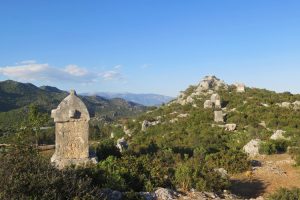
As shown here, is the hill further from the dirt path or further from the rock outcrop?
the rock outcrop

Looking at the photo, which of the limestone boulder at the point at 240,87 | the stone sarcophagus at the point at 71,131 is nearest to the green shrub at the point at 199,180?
the stone sarcophagus at the point at 71,131

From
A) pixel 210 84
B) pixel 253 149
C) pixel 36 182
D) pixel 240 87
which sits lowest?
pixel 253 149

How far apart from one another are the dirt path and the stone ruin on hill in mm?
6418

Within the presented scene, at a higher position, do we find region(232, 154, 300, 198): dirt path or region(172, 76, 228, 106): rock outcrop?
region(172, 76, 228, 106): rock outcrop

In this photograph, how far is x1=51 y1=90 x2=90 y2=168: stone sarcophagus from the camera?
Result: 15797 millimetres

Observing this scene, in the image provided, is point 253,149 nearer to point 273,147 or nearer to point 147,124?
point 273,147

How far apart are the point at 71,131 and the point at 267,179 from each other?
346 inches

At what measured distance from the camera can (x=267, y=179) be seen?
16.7 m

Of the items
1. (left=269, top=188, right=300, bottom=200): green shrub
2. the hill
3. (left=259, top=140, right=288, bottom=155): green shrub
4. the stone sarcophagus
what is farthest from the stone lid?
(left=259, top=140, right=288, bottom=155): green shrub

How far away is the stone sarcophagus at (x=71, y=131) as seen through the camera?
1580cm

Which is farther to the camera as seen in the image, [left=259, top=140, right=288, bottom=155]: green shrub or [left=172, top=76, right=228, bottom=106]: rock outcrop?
[left=172, top=76, right=228, bottom=106]: rock outcrop

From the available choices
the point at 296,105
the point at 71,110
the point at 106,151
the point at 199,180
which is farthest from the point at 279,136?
the point at 71,110

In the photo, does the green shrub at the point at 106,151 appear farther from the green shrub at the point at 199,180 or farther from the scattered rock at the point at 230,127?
the scattered rock at the point at 230,127

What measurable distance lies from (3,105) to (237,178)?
113138 mm
